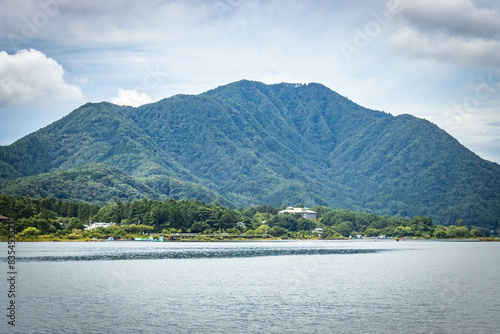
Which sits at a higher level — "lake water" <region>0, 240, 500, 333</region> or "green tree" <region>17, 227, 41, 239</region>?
"green tree" <region>17, 227, 41, 239</region>

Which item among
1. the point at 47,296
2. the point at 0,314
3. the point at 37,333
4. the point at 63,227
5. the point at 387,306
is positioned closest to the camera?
the point at 37,333

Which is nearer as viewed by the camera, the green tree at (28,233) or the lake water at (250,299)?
the lake water at (250,299)

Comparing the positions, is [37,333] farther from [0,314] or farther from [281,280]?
[281,280]

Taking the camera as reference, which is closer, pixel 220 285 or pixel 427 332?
pixel 427 332

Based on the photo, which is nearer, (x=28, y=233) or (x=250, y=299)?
(x=250, y=299)

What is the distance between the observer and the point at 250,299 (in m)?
59.1

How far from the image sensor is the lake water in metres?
45.9

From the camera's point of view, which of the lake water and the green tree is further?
the green tree

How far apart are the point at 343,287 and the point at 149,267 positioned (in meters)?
36.4

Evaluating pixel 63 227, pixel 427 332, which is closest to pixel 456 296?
pixel 427 332

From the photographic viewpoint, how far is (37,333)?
42.3 m

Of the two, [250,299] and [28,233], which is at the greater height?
[28,233]

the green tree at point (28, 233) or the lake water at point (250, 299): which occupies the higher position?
the green tree at point (28, 233)

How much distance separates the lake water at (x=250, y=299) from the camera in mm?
45875
